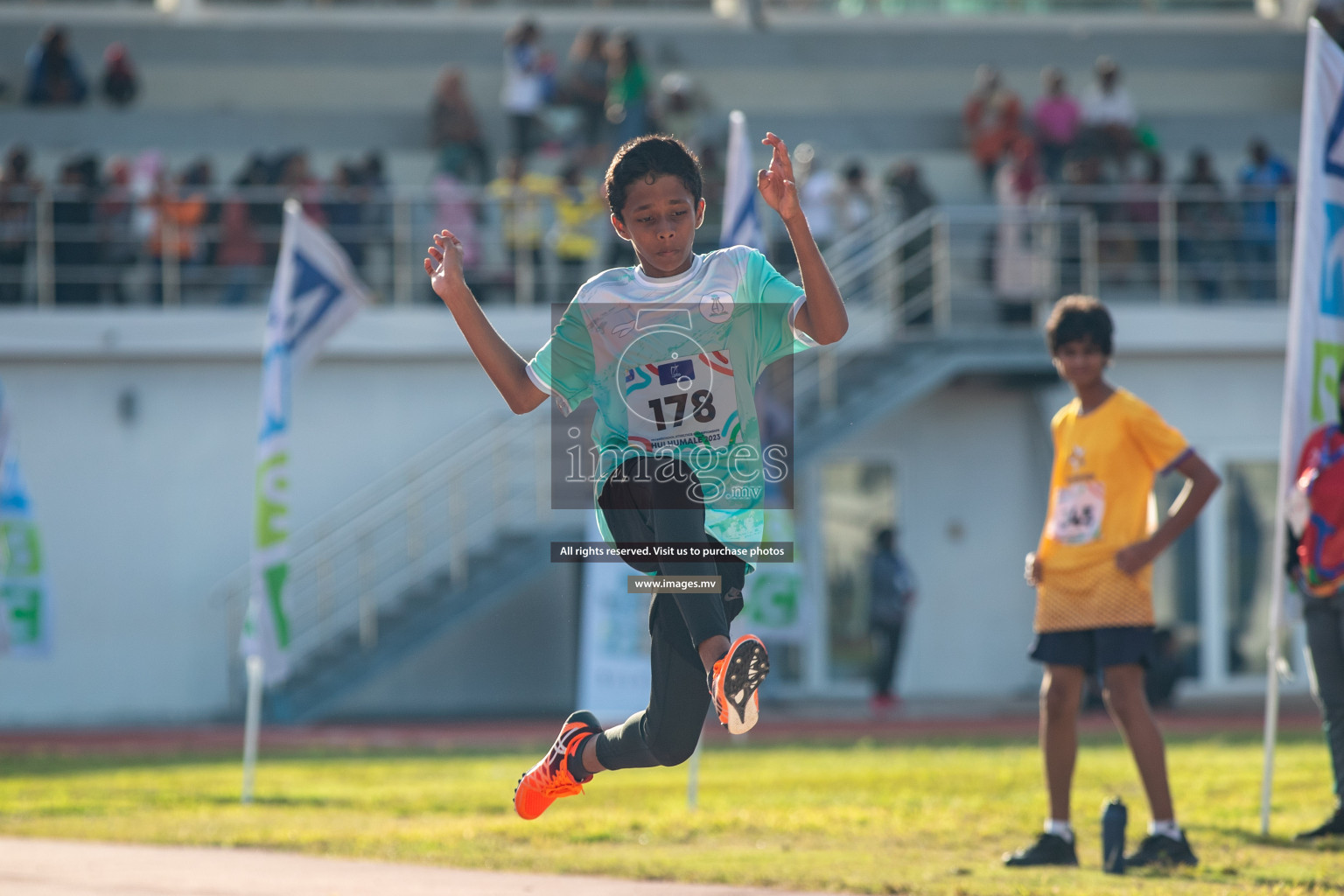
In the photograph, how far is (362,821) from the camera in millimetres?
8016

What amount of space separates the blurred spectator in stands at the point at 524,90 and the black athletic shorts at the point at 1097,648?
13.2 metres

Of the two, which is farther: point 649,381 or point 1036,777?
point 1036,777

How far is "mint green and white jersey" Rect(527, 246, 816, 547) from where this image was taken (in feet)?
14.9

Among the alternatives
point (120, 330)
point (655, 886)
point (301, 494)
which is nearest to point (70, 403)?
point (120, 330)

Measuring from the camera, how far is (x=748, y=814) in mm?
8078

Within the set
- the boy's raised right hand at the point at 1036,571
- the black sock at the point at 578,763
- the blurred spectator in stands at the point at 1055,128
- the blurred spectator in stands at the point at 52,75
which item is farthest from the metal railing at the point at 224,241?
the black sock at the point at 578,763

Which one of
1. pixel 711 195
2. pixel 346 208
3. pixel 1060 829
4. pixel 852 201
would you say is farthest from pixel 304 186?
pixel 1060 829

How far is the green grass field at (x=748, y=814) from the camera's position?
6.17m

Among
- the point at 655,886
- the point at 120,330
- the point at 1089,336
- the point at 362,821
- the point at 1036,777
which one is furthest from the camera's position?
the point at 120,330

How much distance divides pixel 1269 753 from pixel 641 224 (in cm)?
437

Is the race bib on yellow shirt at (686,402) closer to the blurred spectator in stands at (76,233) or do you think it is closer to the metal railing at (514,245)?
the metal railing at (514,245)

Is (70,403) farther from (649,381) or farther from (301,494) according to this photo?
(649,381)

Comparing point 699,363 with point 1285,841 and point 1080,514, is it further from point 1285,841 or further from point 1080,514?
point 1285,841

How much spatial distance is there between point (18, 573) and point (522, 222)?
268 inches
